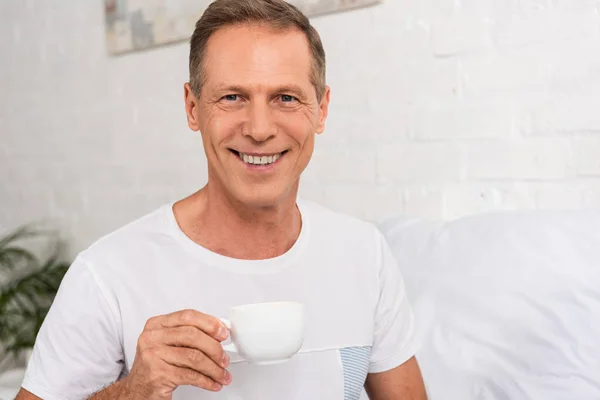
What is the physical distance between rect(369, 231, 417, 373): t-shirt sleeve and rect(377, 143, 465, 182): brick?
48 cm

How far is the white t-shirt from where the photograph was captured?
3.05 feet

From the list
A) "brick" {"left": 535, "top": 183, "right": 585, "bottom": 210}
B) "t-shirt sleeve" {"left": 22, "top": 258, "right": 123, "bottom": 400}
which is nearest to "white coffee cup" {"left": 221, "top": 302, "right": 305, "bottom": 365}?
"t-shirt sleeve" {"left": 22, "top": 258, "right": 123, "bottom": 400}

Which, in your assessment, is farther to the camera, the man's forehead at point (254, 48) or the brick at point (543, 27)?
the brick at point (543, 27)

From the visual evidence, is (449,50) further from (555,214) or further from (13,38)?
(13,38)

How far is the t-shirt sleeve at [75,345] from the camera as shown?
3.01ft

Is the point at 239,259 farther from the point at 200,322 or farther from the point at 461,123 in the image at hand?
the point at 461,123

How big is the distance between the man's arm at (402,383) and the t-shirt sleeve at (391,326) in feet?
0.03

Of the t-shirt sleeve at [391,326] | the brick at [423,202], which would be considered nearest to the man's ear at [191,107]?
the t-shirt sleeve at [391,326]

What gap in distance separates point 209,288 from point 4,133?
2.16 metres

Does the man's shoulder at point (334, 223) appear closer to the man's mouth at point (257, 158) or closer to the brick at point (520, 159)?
the man's mouth at point (257, 158)

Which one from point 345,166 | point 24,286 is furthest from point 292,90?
point 24,286

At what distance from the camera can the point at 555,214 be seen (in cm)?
121

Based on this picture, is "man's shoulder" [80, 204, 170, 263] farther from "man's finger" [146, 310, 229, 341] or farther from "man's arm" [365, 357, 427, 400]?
"man's arm" [365, 357, 427, 400]

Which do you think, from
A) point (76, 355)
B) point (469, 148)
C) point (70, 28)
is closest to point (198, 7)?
point (70, 28)
